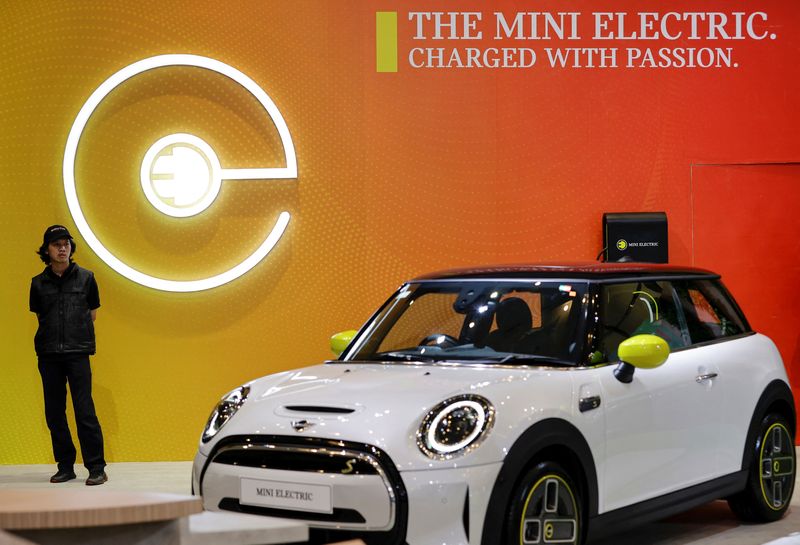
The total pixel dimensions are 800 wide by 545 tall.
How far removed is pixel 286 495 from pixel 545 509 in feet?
3.18

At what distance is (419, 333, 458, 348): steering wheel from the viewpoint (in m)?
5.12

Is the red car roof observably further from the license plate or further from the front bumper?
the license plate

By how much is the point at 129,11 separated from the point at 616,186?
3.76m

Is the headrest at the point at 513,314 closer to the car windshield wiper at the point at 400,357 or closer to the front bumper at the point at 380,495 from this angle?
the car windshield wiper at the point at 400,357

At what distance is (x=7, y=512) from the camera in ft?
6.89

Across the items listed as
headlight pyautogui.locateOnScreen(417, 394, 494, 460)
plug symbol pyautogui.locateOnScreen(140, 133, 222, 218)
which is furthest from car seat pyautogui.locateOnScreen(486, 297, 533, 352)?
plug symbol pyautogui.locateOnScreen(140, 133, 222, 218)

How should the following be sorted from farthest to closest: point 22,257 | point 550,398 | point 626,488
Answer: point 22,257, point 626,488, point 550,398

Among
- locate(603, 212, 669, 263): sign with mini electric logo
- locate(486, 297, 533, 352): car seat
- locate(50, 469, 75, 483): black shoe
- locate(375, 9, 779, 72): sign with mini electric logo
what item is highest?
locate(375, 9, 779, 72): sign with mini electric logo

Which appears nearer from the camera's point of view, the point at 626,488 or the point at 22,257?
the point at 626,488

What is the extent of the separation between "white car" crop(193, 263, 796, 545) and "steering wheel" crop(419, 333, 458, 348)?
15 mm

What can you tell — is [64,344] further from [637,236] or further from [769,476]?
[769,476]

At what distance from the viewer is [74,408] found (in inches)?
303

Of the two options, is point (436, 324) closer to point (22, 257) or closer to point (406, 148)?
point (406, 148)

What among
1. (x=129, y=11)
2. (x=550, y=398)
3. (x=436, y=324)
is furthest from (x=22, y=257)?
(x=550, y=398)
